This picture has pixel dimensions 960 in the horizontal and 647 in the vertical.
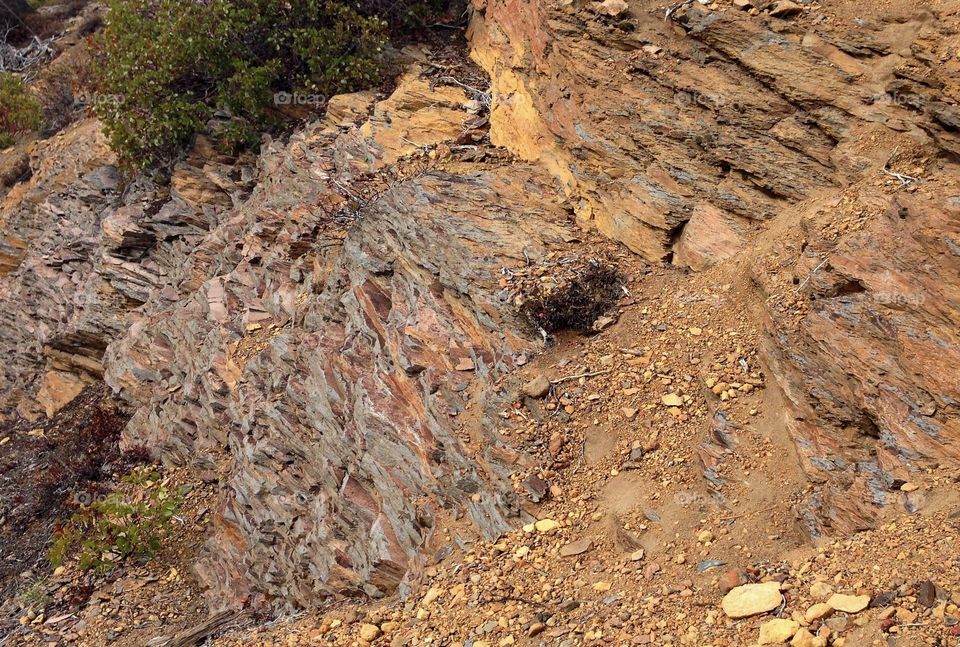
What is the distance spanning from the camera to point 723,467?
566 centimetres

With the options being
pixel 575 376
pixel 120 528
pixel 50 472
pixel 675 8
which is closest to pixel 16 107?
pixel 50 472

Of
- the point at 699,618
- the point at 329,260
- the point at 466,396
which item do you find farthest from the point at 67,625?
the point at 699,618

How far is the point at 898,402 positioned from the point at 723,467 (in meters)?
1.28

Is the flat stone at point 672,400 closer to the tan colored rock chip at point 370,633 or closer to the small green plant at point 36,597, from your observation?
the tan colored rock chip at point 370,633

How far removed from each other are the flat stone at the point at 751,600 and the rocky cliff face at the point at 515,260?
660 mm

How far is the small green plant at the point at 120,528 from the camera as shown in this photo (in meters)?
9.94

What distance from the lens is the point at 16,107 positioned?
723 inches

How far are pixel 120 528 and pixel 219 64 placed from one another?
289 inches

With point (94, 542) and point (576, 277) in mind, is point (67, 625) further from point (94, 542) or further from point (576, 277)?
point (576, 277)

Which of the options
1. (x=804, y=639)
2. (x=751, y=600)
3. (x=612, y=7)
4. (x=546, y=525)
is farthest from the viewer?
(x=612, y=7)

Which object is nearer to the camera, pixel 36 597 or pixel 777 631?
pixel 777 631

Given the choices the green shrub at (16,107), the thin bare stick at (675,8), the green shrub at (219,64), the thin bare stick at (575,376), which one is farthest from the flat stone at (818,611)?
the green shrub at (16,107)

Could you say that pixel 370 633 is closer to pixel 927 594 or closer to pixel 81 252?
pixel 927 594

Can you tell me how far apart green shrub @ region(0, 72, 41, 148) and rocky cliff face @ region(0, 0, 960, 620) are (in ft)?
30.2
